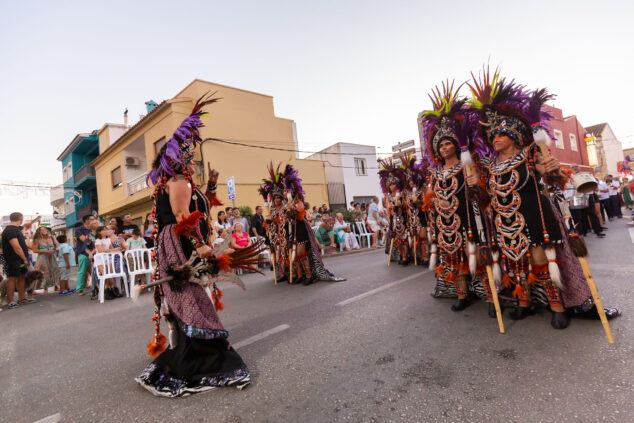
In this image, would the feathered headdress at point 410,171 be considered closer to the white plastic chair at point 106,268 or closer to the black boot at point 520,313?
the black boot at point 520,313

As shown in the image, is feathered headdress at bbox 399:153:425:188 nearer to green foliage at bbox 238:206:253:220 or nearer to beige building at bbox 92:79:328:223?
green foliage at bbox 238:206:253:220

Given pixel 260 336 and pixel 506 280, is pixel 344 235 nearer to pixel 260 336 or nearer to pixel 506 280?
pixel 260 336

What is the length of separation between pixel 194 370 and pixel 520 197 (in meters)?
3.15

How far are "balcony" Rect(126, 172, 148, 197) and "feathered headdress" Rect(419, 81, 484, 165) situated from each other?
20.2 metres

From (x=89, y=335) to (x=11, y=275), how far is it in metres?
4.70

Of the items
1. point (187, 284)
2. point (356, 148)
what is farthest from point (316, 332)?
point (356, 148)

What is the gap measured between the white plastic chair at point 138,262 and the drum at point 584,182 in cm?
734

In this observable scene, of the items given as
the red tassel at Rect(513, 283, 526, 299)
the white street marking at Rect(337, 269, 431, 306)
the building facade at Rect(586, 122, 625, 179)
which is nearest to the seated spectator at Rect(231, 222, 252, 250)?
the white street marking at Rect(337, 269, 431, 306)

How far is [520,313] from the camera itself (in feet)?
10.9

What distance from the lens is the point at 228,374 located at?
8.21 ft

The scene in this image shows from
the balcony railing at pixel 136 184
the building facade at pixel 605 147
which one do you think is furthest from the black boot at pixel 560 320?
the building facade at pixel 605 147

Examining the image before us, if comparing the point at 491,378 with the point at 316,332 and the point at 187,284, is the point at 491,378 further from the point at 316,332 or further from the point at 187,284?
the point at 187,284

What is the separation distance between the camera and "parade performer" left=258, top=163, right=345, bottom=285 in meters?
6.50

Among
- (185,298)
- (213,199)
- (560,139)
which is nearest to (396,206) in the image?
(213,199)
